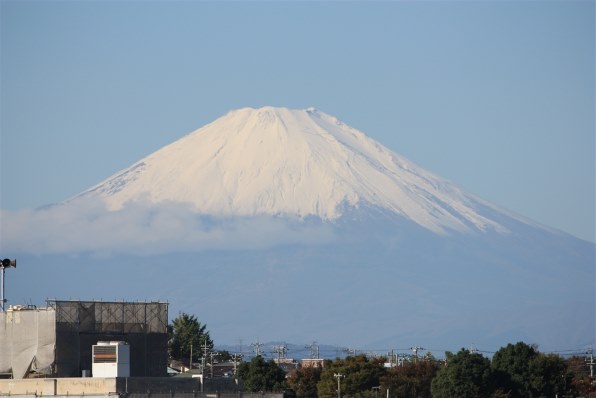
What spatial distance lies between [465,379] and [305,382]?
24963mm

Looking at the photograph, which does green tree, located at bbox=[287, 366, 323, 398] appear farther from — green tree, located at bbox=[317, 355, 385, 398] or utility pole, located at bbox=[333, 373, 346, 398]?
utility pole, located at bbox=[333, 373, 346, 398]

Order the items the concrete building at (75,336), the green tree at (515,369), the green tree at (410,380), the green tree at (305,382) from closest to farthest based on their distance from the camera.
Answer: the concrete building at (75,336) < the green tree at (515,369) < the green tree at (410,380) < the green tree at (305,382)

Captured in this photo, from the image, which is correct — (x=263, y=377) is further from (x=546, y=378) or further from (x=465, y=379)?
(x=546, y=378)

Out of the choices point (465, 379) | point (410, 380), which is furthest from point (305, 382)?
point (465, 379)

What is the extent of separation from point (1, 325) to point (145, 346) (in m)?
7.87

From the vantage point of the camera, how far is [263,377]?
5655 inches

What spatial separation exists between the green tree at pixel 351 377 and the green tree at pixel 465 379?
835 cm

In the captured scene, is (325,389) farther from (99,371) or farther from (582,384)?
(99,371)

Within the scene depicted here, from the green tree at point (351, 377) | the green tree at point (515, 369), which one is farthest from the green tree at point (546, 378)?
the green tree at point (351, 377)

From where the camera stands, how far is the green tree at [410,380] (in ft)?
472

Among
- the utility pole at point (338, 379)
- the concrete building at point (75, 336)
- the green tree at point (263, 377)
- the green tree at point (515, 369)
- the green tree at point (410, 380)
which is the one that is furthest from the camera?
the green tree at point (410, 380)

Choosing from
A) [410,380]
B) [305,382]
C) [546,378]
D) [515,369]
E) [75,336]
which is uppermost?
[515,369]

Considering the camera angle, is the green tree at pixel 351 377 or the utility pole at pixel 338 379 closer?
the utility pole at pixel 338 379

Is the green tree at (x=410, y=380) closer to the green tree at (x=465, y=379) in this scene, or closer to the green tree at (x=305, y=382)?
the green tree at (x=305, y=382)
